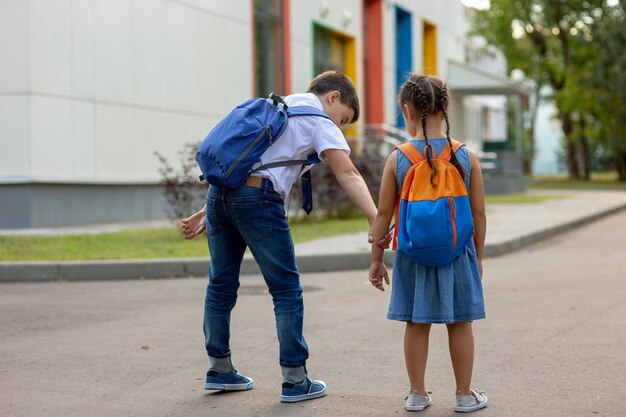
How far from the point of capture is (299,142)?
16.7ft

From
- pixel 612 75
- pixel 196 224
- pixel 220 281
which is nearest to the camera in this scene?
pixel 220 281


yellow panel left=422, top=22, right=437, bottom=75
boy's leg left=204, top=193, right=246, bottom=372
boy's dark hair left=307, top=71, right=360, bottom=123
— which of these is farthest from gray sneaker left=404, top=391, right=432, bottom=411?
yellow panel left=422, top=22, right=437, bottom=75

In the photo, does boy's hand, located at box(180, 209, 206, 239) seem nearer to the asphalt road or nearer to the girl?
the asphalt road

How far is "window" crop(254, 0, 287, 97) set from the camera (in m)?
25.3

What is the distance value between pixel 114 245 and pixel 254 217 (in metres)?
8.56

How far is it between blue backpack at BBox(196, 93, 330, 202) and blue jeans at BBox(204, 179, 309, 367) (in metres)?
0.14

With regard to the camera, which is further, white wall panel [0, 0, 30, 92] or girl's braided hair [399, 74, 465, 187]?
white wall panel [0, 0, 30, 92]

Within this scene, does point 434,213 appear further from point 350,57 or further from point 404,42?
point 404,42

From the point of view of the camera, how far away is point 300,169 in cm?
520

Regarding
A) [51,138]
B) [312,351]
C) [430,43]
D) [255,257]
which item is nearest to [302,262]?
[312,351]

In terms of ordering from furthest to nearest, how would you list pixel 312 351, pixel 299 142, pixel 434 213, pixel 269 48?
pixel 269 48 < pixel 312 351 < pixel 299 142 < pixel 434 213

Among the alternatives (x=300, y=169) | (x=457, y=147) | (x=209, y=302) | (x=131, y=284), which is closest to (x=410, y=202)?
(x=457, y=147)

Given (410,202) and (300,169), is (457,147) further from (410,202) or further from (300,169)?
(300,169)

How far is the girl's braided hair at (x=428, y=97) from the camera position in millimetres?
4773
